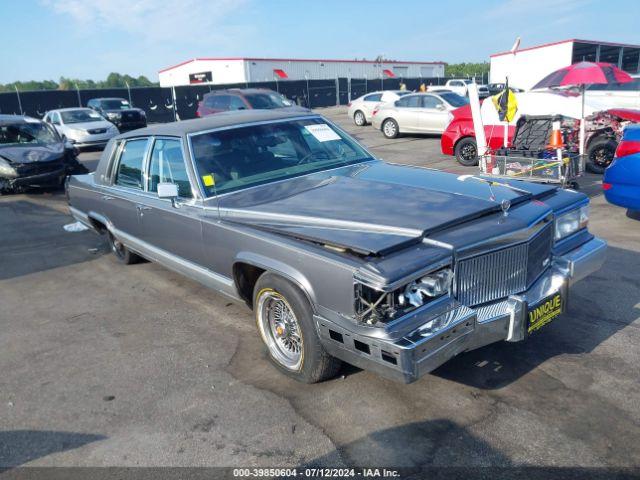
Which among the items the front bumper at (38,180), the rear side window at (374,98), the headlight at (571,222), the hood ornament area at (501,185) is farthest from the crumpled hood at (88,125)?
the headlight at (571,222)

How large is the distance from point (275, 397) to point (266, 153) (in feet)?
6.85

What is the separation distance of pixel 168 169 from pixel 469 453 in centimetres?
333

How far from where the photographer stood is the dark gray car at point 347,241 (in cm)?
280

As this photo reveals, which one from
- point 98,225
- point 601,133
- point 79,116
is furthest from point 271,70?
point 98,225

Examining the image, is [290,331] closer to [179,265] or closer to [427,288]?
[427,288]

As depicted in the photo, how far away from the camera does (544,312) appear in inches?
127

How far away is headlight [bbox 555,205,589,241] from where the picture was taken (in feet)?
12.1

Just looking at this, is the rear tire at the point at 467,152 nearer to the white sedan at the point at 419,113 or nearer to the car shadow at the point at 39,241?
the white sedan at the point at 419,113

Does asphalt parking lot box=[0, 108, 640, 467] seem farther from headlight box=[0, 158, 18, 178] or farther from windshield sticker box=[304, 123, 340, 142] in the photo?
headlight box=[0, 158, 18, 178]

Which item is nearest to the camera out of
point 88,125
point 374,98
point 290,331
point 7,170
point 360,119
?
point 290,331

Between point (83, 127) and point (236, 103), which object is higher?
point (236, 103)

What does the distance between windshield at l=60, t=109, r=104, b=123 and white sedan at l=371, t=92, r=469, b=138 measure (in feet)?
33.1

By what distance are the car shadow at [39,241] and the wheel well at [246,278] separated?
372cm

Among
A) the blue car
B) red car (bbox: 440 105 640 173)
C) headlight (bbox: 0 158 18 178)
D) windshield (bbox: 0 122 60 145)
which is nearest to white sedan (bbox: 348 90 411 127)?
red car (bbox: 440 105 640 173)
